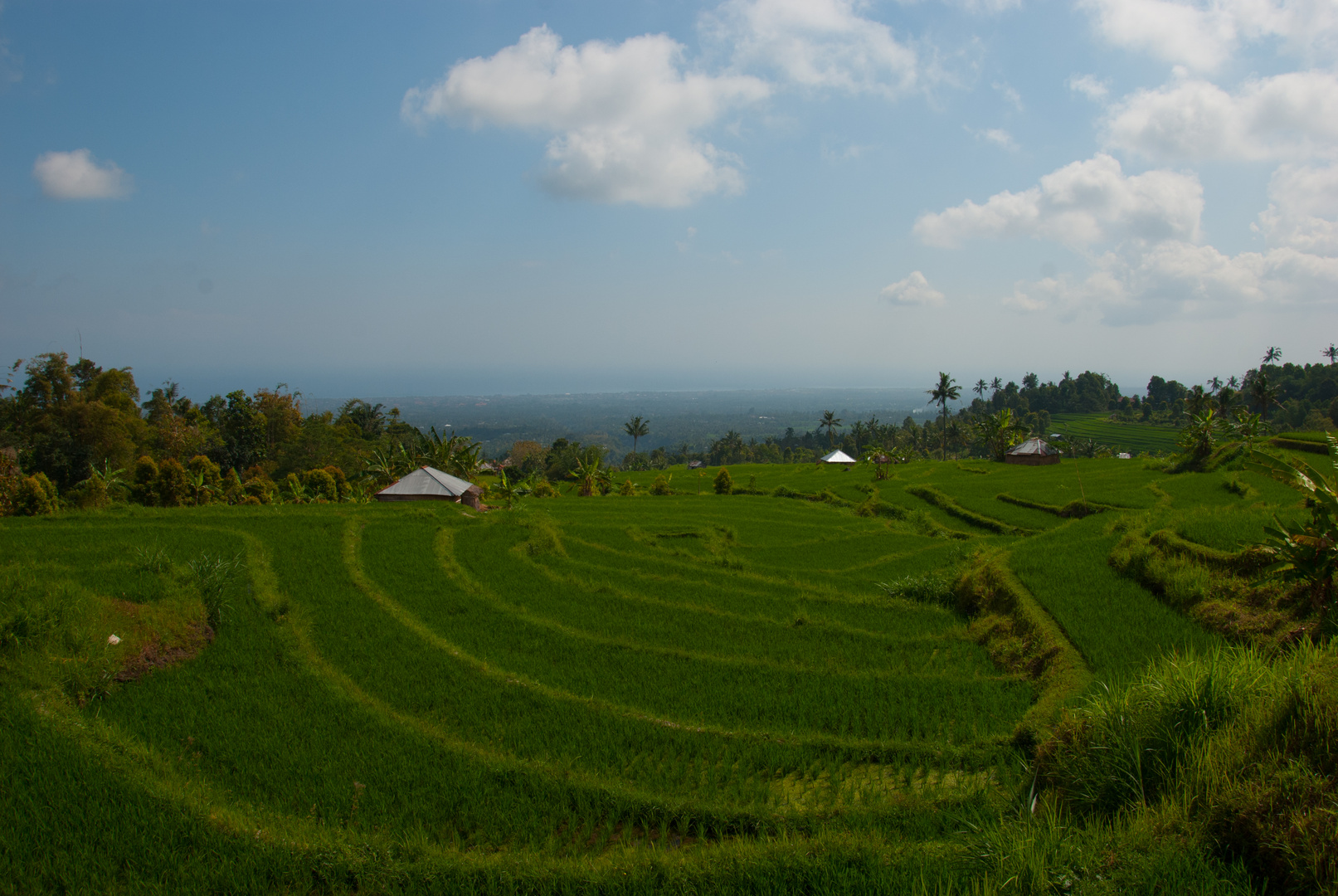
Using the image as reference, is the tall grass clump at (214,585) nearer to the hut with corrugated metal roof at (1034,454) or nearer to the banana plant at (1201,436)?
the banana plant at (1201,436)

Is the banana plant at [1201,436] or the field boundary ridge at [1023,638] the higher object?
the banana plant at [1201,436]

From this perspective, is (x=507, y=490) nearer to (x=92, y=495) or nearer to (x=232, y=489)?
(x=232, y=489)

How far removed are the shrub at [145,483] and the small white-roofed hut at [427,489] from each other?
9074 mm

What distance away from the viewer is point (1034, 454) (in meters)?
48.6

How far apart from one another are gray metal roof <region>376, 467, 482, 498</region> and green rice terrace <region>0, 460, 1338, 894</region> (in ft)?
45.7

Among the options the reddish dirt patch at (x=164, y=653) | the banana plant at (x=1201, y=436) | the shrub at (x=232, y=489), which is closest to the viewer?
the reddish dirt patch at (x=164, y=653)

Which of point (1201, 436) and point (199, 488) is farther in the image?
point (1201, 436)

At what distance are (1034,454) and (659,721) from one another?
49616mm

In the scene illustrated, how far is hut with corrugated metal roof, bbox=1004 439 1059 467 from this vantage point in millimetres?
48000

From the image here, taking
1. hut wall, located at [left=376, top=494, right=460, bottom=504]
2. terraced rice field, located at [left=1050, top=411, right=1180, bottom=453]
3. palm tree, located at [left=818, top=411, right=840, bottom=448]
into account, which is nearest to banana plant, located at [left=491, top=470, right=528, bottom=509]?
hut wall, located at [left=376, top=494, right=460, bottom=504]

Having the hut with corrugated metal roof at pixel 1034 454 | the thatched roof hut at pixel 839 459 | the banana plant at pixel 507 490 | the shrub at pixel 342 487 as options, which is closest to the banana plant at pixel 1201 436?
the hut with corrugated metal roof at pixel 1034 454

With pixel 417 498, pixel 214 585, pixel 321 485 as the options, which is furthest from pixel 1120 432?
pixel 214 585

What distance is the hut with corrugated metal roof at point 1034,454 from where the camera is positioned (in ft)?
157

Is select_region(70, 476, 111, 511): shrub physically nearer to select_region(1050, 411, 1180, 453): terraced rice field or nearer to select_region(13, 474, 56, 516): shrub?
select_region(13, 474, 56, 516): shrub
